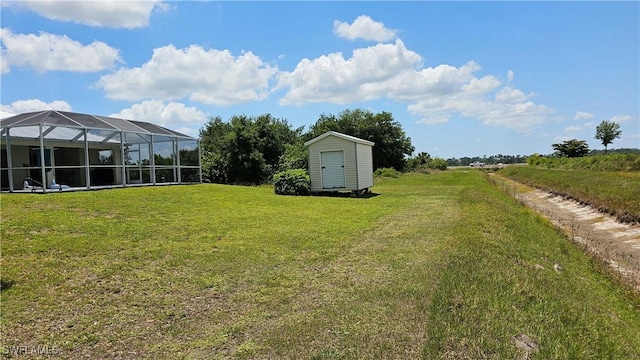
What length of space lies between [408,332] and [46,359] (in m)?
3.12

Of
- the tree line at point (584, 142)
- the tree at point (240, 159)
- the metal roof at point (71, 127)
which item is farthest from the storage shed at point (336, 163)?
the tree line at point (584, 142)

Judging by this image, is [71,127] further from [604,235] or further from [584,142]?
[584,142]

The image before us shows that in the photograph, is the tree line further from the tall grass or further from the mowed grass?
the mowed grass

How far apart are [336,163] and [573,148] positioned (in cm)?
6201

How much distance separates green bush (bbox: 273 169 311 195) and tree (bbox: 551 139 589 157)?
62.8 metres

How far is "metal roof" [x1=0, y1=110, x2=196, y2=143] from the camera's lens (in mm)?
13125

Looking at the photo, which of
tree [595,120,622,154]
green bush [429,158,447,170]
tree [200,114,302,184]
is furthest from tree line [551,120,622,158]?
tree [200,114,302,184]

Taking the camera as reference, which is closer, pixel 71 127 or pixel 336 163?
pixel 71 127

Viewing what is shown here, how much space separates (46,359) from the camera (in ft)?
10.3

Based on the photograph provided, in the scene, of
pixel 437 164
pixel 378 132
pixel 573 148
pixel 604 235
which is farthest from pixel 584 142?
pixel 604 235

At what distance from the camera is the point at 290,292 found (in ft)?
15.4

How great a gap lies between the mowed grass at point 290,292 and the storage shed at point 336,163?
795 cm

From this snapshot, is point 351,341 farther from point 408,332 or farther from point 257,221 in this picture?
point 257,221

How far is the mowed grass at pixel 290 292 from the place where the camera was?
3479 millimetres
